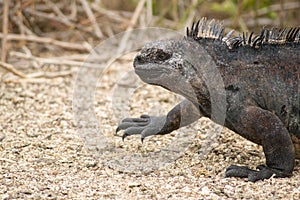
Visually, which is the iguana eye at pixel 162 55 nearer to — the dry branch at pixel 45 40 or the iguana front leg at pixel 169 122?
the iguana front leg at pixel 169 122

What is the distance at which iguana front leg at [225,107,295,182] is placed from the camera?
13.2 ft

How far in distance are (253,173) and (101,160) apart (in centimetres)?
134

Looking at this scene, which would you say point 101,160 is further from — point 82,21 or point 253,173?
point 82,21

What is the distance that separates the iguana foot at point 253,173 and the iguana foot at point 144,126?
3.22 ft

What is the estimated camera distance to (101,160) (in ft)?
15.0

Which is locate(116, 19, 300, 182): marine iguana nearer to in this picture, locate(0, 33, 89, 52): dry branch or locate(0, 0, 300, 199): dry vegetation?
locate(0, 0, 300, 199): dry vegetation

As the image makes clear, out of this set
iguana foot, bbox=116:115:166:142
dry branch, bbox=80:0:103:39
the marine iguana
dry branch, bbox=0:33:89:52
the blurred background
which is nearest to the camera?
the marine iguana

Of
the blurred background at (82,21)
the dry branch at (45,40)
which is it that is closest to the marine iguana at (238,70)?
the blurred background at (82,21)

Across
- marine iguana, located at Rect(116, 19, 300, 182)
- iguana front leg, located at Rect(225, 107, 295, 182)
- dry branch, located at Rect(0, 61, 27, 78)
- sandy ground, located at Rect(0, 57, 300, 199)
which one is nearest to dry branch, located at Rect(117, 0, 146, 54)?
sandy ground, located at Rect(0, 57, 300, 199)

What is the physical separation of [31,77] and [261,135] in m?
4.00

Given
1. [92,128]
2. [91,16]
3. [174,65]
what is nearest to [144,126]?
[92,128]

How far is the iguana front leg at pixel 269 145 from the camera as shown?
4.01m

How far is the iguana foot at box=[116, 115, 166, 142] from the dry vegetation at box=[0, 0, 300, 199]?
0.16 metres

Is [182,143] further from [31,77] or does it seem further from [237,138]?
[31,77]
